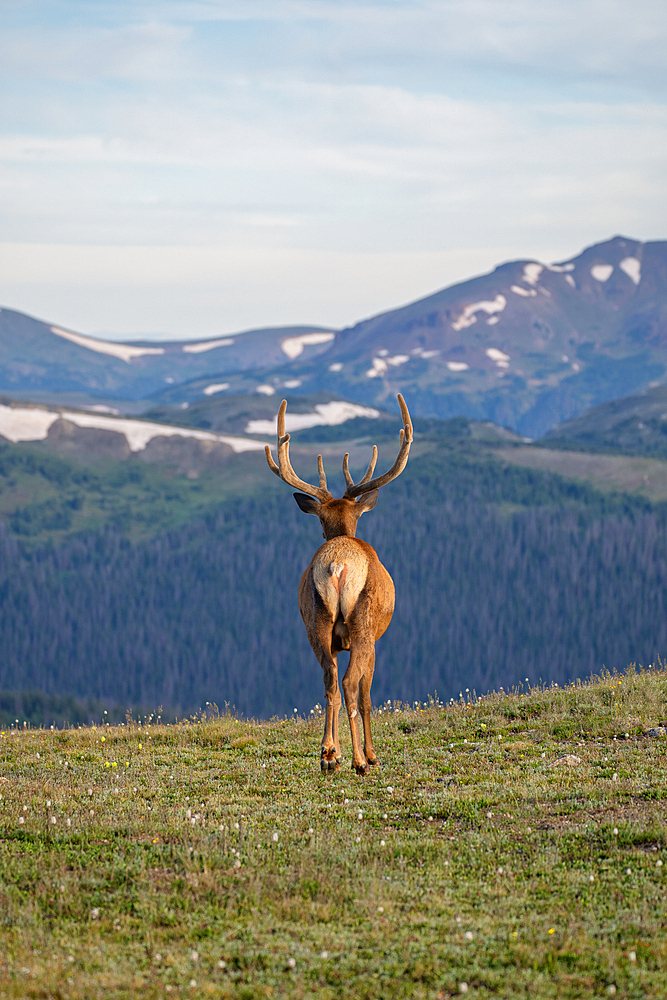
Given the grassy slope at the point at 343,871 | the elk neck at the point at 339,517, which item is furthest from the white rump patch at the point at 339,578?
the grassy slope at the point at 343,871

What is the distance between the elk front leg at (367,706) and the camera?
14195 mm

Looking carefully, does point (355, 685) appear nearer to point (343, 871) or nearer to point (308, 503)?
point (308, 503)

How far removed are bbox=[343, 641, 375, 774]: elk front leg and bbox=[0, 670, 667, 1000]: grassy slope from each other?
32cm

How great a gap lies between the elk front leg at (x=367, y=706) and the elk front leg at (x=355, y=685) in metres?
0.12

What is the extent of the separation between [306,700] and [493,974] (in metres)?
190

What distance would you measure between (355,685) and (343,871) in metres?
3.66

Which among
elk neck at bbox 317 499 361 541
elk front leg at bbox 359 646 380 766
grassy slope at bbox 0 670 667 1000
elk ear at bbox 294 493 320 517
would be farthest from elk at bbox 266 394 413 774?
elk ear at bbox 294 493 320 517

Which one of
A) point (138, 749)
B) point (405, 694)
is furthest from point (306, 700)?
point (138, 749)

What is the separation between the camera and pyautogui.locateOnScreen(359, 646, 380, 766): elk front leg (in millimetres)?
14195

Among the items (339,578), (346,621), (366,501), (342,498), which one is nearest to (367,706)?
(346,621)

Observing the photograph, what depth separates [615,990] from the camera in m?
7.54

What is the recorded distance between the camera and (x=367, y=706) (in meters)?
14.4

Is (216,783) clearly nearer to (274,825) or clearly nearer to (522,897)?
(274,825)

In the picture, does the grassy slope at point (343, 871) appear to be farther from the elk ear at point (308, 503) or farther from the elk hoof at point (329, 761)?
the elk ear at point (308, 503)
